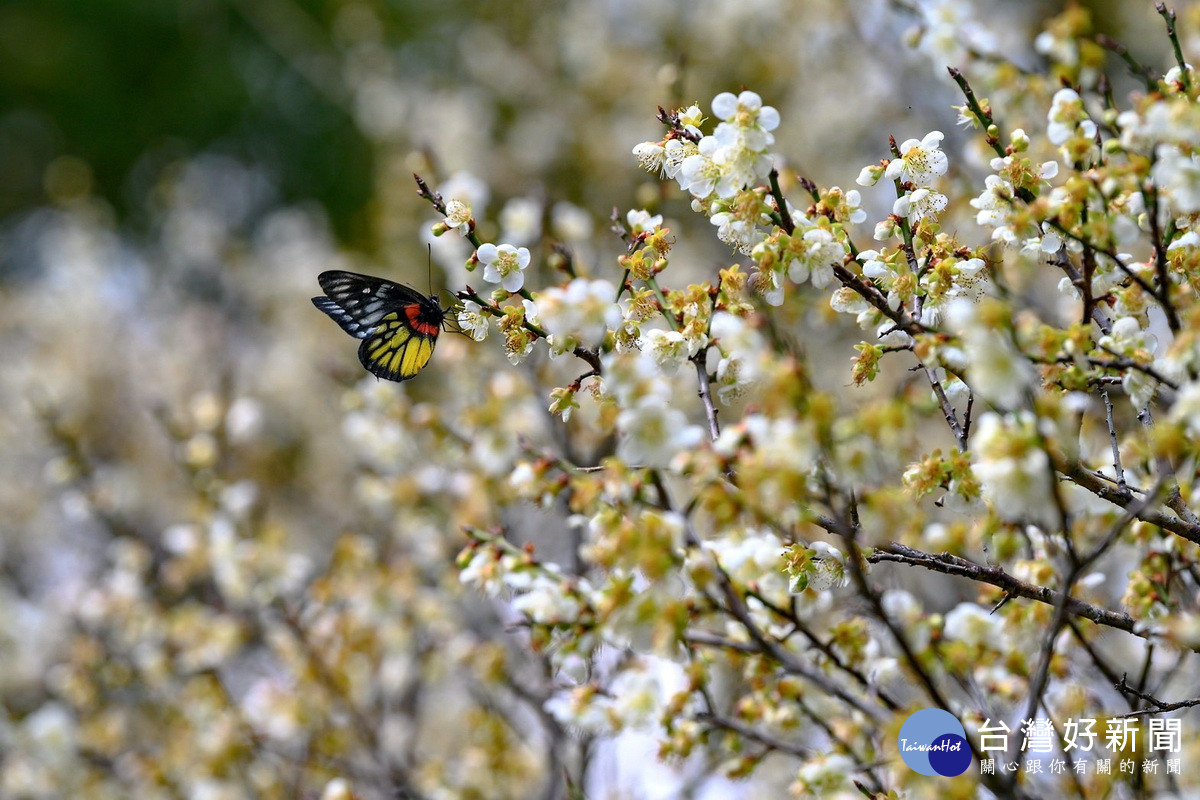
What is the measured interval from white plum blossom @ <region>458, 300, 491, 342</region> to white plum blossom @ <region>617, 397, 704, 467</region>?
0.47 metres

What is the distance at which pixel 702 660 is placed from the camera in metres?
1.79

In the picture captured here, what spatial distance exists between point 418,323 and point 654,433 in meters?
1.42

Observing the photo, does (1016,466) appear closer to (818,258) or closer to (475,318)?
(818,258)

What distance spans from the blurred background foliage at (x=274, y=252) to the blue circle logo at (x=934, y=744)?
1022 mm

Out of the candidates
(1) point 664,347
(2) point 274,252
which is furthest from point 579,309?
(2) point 274,252

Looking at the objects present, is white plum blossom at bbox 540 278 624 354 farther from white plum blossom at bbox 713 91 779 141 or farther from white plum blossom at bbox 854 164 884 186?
white plum blossom at bbox 854 164 884 186

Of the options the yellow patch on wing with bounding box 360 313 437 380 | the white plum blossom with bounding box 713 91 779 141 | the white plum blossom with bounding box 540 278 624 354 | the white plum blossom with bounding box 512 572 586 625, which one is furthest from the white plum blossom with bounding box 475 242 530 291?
the yellow patch on wing with bounding box 360 313 437 380

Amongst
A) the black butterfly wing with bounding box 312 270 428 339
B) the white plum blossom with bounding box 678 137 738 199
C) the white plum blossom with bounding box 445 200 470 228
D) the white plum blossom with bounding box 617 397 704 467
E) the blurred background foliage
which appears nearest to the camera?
the white plum blossom with bounding box 617 397 704 467

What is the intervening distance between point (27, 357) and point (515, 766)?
6075 millimetres

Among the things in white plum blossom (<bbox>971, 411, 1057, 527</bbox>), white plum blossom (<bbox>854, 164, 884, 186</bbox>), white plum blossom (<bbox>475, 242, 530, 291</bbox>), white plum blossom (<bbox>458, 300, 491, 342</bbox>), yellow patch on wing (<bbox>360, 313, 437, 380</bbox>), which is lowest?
white plum blossom (<bbox>971, 411, 1057, 527</bbox>)

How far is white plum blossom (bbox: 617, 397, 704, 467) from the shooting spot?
1.34 meters

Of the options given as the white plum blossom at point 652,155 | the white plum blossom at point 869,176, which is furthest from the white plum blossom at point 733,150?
the white plum blossom at point 869,176

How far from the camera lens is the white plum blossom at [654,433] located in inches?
52.7

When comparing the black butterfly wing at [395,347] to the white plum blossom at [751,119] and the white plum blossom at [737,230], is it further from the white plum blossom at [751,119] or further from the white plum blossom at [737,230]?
the white plum blossom at [751,119]
